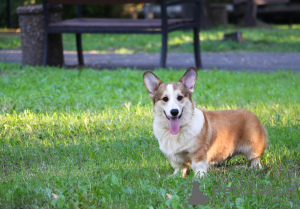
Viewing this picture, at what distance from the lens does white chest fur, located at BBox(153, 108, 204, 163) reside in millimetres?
3564

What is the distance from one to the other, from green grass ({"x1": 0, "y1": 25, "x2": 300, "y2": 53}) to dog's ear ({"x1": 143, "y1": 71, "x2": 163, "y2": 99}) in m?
8.59

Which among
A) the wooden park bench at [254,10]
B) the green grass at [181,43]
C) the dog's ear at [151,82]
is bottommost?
the green grass at [181,43]

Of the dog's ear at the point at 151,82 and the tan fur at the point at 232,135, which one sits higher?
the dog's ear at the point at 151,82

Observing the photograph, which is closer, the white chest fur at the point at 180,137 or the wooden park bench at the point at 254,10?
the white chest fur at the point at 180,137

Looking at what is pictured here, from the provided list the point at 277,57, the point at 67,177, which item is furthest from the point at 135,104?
Result: the point at 277,57

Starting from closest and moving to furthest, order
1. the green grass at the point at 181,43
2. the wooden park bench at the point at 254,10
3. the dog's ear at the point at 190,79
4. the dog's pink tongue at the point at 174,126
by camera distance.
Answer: the dog's pink tongue at the point at 174,126 < the dog's ear at the point at 190,79 < the green grass at the point at 181,43 < the wooden park bench at the point at 254,10

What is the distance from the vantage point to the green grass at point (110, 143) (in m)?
3.07

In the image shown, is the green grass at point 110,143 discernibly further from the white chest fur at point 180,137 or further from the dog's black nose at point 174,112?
the dog's black nose at point 174,112

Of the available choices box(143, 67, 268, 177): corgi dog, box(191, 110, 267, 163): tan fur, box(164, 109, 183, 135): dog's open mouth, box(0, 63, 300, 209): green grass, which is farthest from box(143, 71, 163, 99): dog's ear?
box(0, 63, 300, 209): green grass

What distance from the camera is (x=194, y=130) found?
3586 mm

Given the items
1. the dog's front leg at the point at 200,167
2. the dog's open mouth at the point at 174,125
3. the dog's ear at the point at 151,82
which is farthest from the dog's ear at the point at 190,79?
the dog's front leg at the point at 200,167

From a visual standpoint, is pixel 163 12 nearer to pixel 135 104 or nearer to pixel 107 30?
pixel 107 30

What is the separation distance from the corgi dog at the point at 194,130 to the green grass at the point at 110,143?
0.48ft

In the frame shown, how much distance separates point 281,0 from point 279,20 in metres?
3.71
